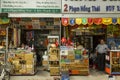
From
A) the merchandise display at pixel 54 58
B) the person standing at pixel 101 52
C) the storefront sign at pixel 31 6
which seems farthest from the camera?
the person standing at pixel 101 52

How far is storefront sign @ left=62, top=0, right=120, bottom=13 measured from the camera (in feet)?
44.4

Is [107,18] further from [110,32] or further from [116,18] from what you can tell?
[110,32]

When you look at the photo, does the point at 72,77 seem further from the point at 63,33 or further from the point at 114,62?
the point at 63,33

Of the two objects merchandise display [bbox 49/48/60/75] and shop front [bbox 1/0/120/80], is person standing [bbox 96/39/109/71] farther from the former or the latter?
merchandise display [bbox 49/48/60/75]

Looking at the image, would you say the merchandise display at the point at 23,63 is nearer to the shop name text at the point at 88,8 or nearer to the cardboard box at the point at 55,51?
the cardboard box at the point at 55,51

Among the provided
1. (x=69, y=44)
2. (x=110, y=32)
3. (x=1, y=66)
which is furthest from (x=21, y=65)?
(x=110, y=32)

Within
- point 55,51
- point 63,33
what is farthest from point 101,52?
point 63,33

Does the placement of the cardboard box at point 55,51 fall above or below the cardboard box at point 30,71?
above

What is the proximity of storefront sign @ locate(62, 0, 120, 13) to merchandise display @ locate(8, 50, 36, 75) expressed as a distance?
9.94 ft

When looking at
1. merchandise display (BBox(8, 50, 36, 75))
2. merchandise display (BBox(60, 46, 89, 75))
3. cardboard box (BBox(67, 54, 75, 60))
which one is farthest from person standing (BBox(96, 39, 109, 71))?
merchandise display (BBox(8, 50, 36, 75))

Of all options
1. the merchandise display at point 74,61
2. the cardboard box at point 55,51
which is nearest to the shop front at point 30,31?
the cardboard box at point 55,51

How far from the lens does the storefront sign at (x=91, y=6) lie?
1352cm

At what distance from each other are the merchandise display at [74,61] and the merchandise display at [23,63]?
4.67 ft

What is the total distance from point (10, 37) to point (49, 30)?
103 inches
